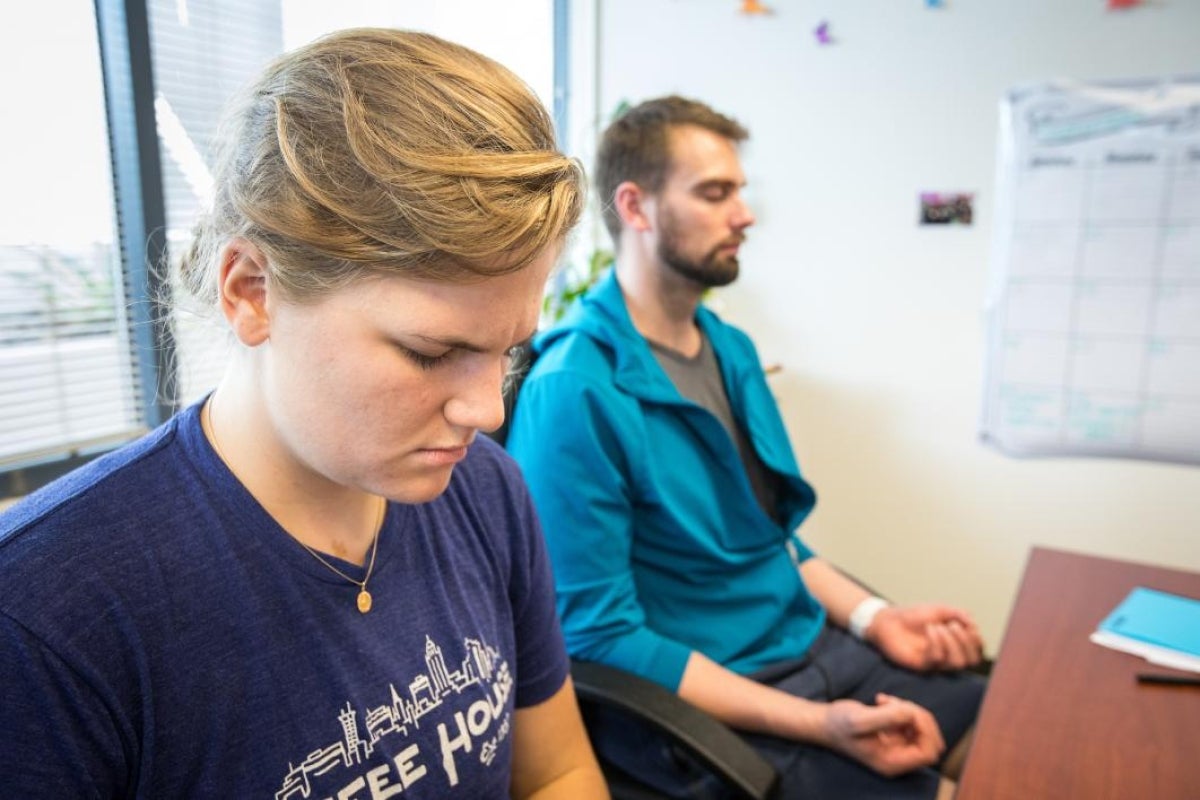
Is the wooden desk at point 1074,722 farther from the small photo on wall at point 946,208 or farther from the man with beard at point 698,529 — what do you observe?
the small photo on wall at point 946,208

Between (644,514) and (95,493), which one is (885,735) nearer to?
(644,514)

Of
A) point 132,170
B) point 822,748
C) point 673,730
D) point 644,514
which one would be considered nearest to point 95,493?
point 673,730

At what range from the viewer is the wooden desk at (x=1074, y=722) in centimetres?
89

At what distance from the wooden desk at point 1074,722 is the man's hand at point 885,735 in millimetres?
144

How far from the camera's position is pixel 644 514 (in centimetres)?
139

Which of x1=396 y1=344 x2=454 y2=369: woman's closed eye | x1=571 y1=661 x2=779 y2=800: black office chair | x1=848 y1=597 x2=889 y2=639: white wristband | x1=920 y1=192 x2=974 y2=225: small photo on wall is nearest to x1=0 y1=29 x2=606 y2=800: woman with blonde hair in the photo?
x1=396 y1=344 x2=454 y2=369: woman's closed eye

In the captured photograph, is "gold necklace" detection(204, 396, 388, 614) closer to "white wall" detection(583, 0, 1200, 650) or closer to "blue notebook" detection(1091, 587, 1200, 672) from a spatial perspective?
"blue notebook" detection(1091, 587, 1200, 672)

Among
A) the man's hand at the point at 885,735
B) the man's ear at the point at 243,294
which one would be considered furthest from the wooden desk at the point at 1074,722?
the man's ear at the point at 243,294

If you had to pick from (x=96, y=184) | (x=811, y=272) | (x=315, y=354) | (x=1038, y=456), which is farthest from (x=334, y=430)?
(x=1038, y=456)

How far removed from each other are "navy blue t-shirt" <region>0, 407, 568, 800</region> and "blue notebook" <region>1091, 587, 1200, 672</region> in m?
0.83

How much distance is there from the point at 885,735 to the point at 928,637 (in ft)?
1.05

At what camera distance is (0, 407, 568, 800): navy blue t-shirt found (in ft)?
1.96

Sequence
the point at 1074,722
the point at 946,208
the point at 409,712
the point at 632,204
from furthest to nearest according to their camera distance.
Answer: the point at 946,208, the point at 632,204, the point at 1074,722, the point at 409,712

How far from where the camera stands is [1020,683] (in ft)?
3.52
